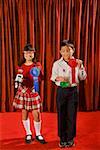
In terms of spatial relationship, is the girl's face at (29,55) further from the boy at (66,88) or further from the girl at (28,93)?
the boy at (66,88)

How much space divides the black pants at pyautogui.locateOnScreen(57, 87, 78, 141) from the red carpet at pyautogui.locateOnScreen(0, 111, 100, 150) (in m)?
0.13

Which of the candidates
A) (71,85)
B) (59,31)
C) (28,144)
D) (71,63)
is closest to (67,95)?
(71,85)

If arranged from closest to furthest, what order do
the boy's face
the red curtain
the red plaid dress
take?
the boy's face, the red plaid dress, the red curtain

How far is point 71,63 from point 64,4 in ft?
3.94

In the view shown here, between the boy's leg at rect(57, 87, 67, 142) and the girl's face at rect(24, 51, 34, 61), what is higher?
the girl's face at rect(24, 51, 34, 61)

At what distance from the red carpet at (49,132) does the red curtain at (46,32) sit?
1.11 feet

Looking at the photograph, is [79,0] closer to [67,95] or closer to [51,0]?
[51,0]

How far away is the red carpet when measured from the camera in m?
3.02

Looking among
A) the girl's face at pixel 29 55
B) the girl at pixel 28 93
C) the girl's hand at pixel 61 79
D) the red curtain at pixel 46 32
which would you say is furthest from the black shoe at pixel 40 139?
the red curtain at pixel 46 32

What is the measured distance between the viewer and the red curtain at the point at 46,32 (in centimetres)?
385

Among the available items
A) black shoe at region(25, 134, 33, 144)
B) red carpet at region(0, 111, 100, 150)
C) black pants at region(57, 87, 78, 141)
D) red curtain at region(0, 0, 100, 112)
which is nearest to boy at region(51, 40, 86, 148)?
black pants at region(57, 87, 78, 141)

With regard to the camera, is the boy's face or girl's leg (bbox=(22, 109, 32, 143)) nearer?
the boy's face

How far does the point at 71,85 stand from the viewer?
290cm

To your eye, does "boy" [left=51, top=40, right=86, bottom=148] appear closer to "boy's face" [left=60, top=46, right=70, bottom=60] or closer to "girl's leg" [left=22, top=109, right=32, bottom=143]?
"boy's face" [left=60, top=46, right=70, bottom=60]
